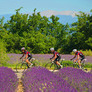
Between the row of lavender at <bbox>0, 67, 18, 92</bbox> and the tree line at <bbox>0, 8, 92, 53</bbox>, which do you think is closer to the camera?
the row of lavender at <bbox>0, 67, 18, 92</bbox>

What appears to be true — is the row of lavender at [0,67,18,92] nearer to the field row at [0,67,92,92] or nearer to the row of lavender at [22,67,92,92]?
the field row at [0,67,92,92]

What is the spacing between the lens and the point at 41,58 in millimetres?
17250

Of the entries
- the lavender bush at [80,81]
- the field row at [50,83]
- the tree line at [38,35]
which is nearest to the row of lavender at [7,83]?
the field row at [50,83]

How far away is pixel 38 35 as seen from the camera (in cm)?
2723

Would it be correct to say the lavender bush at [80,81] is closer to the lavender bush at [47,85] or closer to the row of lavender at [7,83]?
the lavender bush at [47,85]

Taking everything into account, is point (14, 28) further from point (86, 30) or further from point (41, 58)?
point (41, 58)

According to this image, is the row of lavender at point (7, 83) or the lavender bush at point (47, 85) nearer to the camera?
the lavender bush at point (47, 85)

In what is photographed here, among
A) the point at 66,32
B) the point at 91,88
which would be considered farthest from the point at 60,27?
the point at 91,88

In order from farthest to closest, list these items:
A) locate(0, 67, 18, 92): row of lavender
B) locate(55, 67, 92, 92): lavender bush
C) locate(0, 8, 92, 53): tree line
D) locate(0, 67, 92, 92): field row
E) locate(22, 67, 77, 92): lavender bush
Answer: locate(0, 8, 92, 53): tree line
locate(0, 67, 18, 92): row of lavender
locate(55, 67, 92, 92): lavender bush
locate(0, 67, 92, 92): field row
locate(22, 67, 77, 92): lavender bush

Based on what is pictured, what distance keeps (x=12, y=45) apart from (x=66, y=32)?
959 centimetres

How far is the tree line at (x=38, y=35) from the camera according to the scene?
2722cm

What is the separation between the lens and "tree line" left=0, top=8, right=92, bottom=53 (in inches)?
1072

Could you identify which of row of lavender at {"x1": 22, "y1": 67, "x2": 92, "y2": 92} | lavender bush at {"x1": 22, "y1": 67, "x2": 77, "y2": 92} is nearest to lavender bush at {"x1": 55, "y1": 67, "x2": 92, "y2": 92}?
row of lavender at {"x1": 22, "y1": 67, "x2": 92, "y2": 92}

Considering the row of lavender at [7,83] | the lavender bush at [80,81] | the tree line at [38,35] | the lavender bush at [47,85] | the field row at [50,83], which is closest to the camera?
the lavender bush at [47,85]
